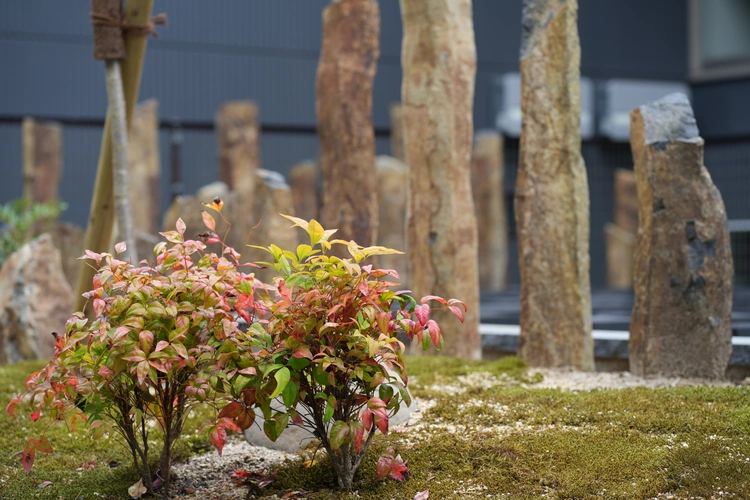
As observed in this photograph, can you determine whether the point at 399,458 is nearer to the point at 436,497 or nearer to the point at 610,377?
the point at 436,497

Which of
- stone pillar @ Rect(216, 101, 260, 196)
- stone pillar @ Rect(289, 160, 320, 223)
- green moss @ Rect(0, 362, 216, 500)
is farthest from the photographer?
stone pillar @ Rect(289, 160, 320, 223)

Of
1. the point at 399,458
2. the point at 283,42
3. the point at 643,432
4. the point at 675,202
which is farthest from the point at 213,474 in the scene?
the point at 283,42

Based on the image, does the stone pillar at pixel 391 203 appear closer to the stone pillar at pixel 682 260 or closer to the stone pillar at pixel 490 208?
the stone pillar at pixel 490 208

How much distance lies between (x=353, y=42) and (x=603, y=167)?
7887mm

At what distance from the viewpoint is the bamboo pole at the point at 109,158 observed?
3.76 m

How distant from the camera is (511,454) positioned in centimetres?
254

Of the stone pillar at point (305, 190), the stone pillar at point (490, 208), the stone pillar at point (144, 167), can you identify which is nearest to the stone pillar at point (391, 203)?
the stone pillar at point (305, 190)

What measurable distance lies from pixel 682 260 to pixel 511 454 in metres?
1.50

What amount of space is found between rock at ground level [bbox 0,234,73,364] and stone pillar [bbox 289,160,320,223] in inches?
190

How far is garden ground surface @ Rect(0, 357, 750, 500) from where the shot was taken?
236cm

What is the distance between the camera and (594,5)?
496 inches

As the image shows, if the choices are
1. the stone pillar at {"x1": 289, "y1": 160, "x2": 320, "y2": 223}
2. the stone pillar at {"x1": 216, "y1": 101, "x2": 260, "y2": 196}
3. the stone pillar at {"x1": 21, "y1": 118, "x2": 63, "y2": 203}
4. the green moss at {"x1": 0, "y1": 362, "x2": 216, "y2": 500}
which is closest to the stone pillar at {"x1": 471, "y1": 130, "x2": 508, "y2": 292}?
the stone pillar at {"x1": 289, "y1": 160, "x2": 320, "y2": 223}

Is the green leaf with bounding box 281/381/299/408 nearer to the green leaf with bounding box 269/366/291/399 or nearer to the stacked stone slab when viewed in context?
the green leaf with bounding box 269/366/291/399

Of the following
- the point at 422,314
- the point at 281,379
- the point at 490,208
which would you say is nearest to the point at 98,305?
the point at 281,379
